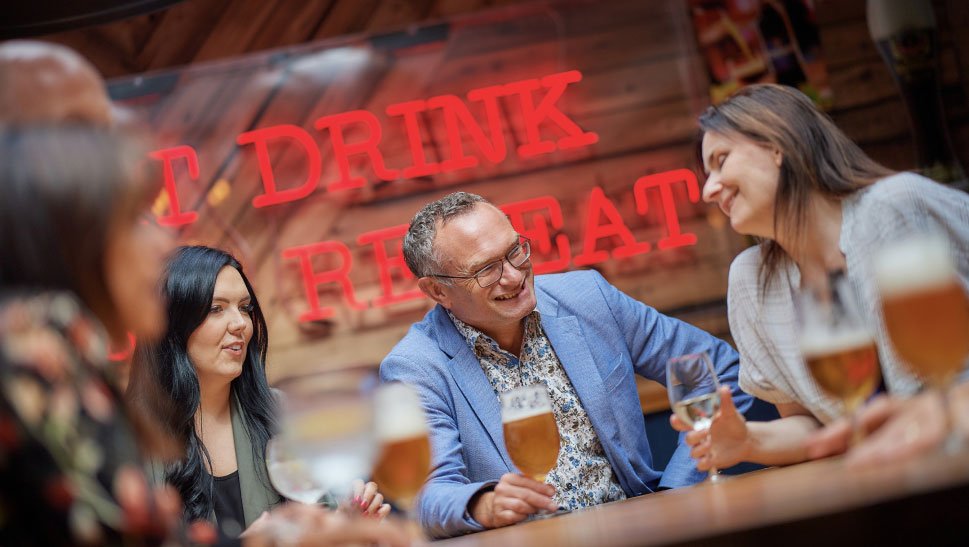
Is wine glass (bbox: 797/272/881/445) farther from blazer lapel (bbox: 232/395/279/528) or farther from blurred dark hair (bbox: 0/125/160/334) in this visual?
blazer lapel (bbox: 232/395/279/528)

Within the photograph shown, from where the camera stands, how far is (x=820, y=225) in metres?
2.02

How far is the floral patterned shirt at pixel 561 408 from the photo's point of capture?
2352 millimetres

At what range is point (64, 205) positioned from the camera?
106cm

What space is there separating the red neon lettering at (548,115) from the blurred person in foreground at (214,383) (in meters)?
1.66

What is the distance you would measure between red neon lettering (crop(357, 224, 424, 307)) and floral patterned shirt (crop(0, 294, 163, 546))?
2.84 m

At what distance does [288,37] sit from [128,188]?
10.4ft

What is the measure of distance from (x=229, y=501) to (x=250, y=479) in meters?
0.07

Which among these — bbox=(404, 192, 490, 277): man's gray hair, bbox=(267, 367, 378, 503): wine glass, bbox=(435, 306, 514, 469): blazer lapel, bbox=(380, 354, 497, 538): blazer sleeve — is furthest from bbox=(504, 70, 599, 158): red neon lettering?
bbox=(267, 367, 378, 503): wine glass

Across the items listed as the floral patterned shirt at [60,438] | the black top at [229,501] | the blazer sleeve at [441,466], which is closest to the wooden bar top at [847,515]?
the floral patterned shirt at [60,438]

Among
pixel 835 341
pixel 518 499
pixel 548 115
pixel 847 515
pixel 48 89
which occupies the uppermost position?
pixel 548 115

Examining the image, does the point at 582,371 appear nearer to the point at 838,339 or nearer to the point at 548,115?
the point at 838,339

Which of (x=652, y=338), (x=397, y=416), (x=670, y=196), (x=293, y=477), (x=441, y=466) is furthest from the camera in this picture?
(x=670, y=196)

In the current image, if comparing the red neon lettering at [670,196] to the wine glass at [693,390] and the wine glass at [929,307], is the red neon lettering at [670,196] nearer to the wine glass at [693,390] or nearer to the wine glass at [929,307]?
the wine glass at [693,390]

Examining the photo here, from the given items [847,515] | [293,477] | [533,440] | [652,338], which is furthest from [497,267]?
[847,515]
